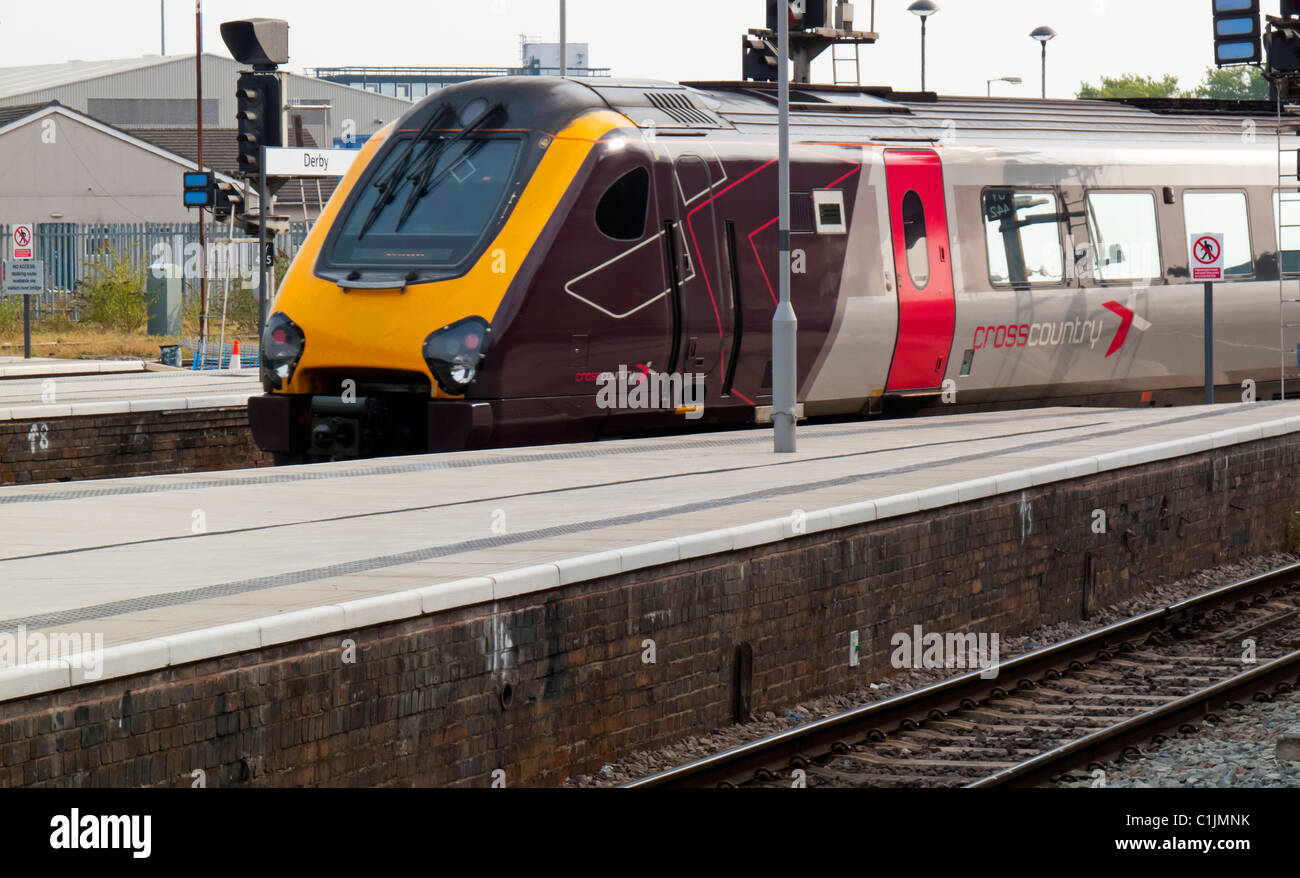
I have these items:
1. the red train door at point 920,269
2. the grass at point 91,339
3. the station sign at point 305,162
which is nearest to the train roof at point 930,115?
the red train door at point 920,269

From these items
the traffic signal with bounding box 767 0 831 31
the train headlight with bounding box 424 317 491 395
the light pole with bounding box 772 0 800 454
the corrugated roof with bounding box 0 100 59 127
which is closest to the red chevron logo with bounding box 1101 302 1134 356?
the traffic signal with bounding box 767 0 831 31

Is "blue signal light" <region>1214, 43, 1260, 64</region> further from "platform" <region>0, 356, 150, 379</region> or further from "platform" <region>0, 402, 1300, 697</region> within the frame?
"platform" <region>0, 356, 150, 379</region>

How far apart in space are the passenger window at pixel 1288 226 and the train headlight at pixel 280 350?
12048 mm

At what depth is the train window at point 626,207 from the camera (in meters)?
14.9

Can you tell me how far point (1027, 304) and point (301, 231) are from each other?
3687 centimetres

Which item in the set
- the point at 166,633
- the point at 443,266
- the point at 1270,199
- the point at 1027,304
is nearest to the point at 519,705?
the point at 166,633

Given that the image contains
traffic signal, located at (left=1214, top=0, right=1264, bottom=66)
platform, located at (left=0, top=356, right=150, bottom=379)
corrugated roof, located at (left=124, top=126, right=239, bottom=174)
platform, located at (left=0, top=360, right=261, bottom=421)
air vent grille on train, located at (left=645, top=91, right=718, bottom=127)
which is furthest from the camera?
corrugated roof, located at (left=124, top=126, right=239, bottom=174)

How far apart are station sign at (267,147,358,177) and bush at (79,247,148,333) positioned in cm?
2214

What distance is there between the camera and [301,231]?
52.3 metres

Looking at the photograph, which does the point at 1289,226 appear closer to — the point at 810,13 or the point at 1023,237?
the point at 1023,237

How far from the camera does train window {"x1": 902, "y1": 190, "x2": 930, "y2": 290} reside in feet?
57.3

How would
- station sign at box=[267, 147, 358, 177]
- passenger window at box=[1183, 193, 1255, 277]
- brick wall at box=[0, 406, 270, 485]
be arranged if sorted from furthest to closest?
station sign at box=[267, 147, 358, 177] < passenger window at box=[1183, 193, 1255, 277] < brick wall at box=[0, 406, 270, 485]

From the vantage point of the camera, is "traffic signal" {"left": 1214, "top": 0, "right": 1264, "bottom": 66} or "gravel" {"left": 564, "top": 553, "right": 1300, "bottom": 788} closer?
"gravel" {"left": 564, "top": 553, "right": 1300, "bottom": 788}
